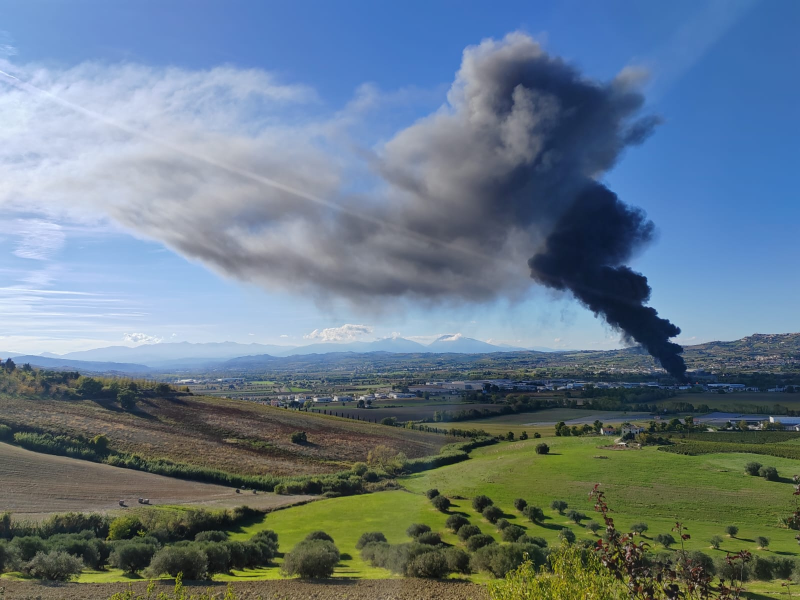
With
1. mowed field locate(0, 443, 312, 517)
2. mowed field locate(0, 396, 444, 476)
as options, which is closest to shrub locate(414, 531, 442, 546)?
mowed field locate(0, 443, 312, 517)

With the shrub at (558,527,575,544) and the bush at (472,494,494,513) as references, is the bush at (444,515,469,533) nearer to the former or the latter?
the bush at (472,494,494,513)

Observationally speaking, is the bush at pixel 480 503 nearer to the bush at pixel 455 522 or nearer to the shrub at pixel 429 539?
the bush at pixel 455 522

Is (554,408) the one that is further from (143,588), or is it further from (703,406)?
(143,588)

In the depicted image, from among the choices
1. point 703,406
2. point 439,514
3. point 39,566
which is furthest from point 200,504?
point 703,406

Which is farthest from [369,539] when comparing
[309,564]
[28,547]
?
[28,547]

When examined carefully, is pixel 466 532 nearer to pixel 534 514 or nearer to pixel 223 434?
pixel 534 514

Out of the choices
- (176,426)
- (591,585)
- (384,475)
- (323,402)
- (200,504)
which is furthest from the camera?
(323,402)
